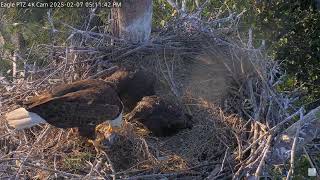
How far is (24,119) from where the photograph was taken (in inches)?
162

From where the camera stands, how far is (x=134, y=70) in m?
5.21

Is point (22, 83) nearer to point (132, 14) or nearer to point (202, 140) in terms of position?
point (132, 14)

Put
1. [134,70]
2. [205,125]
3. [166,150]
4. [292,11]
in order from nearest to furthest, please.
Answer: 1. [166,150]
2. [205,125]
3. [134,70]
4. [292,11]

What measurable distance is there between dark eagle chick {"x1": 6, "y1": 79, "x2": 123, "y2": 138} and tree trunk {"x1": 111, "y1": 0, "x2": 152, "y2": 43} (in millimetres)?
1302

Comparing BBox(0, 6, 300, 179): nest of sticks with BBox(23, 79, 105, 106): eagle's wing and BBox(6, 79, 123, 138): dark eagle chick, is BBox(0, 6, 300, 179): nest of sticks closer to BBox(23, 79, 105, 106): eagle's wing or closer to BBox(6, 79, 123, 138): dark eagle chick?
BBox(6, 79, 123, 138): dark eagle chick

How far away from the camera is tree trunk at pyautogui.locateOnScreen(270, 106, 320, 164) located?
411cm

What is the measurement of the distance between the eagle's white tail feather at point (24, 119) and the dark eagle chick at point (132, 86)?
1.01m

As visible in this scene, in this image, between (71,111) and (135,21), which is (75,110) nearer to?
(71,111)

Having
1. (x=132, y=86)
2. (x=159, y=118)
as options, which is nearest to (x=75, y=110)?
(x=159, y=118)

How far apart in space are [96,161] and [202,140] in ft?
3.18

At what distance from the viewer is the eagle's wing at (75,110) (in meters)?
4.12

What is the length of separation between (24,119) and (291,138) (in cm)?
203

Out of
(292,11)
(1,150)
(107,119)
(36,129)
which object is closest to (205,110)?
(107,119)

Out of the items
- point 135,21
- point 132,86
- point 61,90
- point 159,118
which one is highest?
point 135,21
